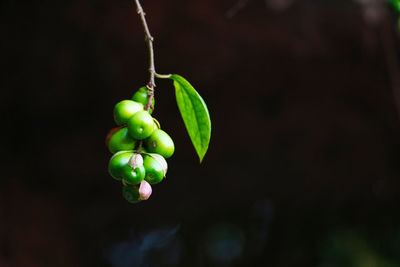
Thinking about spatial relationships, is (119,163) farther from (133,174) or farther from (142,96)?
(142,96)

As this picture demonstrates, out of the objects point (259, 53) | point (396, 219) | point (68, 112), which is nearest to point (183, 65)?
point (259, 53)

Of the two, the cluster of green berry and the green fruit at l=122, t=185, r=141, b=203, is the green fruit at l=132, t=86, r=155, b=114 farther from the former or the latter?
the green fruit at l=122, t=185, r=141, b=203

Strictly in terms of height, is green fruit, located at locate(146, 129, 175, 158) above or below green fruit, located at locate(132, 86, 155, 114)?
below

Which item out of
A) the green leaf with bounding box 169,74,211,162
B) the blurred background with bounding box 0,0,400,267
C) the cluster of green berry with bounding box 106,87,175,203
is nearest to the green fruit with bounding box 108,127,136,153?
the cluster of green berry with bounding box 106,87,175,203

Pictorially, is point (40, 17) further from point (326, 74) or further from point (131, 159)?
point (131, 159)

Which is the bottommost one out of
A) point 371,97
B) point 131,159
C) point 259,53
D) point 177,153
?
point 177,153

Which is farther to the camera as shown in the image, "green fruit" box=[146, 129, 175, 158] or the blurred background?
the blurred background
